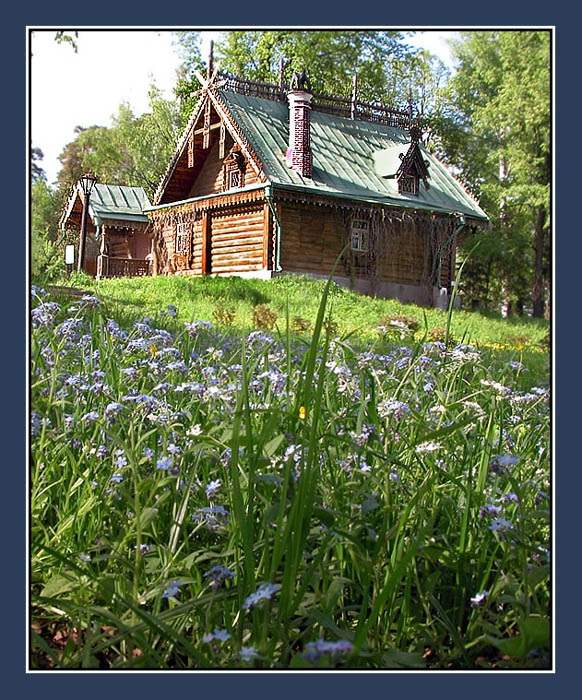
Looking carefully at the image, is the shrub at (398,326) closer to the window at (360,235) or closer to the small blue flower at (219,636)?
the window at (360,235)

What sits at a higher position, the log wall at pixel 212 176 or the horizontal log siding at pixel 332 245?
the log wall at pixel 212 176

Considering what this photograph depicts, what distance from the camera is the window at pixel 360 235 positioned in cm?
272

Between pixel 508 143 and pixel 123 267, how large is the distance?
1614 millimetres

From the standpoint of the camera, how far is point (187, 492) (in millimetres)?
1671

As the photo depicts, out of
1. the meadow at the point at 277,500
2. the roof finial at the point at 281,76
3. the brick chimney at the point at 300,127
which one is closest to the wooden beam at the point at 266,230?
→ the meadow at the point at 277,500

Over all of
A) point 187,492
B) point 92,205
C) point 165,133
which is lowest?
point 187,492

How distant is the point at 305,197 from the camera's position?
276 cm

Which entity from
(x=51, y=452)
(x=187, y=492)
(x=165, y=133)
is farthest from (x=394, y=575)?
(x=165, y=133)

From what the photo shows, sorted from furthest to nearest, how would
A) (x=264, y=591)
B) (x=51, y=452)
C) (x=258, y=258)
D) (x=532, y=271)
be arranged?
(x=258, y=258) → (x=532, y=271) → (x=51, y=452) → (x=264, y=591)

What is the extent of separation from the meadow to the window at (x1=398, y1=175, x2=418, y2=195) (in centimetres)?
54

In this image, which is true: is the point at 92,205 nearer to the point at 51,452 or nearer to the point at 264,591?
the point at 51,452

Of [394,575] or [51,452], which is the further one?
[51,452]

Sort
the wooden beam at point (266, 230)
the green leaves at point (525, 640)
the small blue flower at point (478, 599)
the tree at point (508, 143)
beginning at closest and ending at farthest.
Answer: the green leaves at point (525, 640) < the small blue flower at point (478, 599) < the tree at point (508, 143) < the wooden beam at point (266, 230)

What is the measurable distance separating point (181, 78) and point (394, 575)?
200cm
